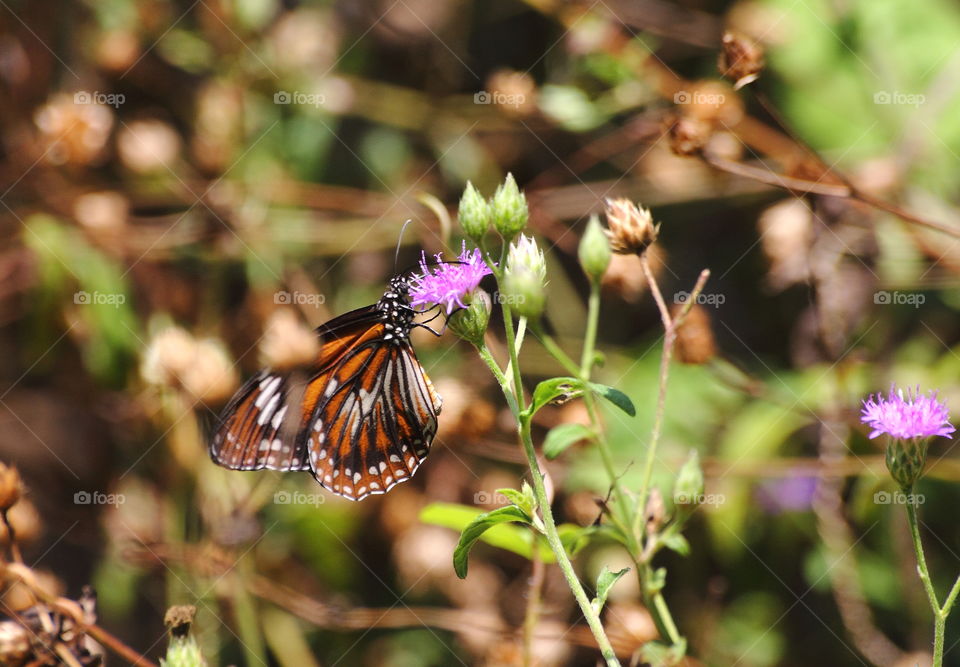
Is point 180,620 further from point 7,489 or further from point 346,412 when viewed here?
point 346,412

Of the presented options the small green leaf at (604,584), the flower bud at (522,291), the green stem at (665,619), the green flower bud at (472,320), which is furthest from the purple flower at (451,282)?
the green stem at (665,619)

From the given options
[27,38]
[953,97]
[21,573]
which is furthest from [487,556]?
[27,38]

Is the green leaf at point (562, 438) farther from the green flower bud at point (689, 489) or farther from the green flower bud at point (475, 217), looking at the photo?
the green flower bud at point (475, 217)

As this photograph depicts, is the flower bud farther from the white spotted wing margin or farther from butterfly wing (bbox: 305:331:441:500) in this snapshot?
the white spotted wing margin

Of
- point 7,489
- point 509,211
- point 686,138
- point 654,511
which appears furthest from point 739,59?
point 7,489

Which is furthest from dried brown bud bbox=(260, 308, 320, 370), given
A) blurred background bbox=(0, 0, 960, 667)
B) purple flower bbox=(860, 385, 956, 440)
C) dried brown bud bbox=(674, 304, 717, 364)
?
purple flower bbox=(860, 385, 956, 440)

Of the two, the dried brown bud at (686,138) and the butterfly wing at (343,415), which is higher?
the dried brown bud at (686,138)
